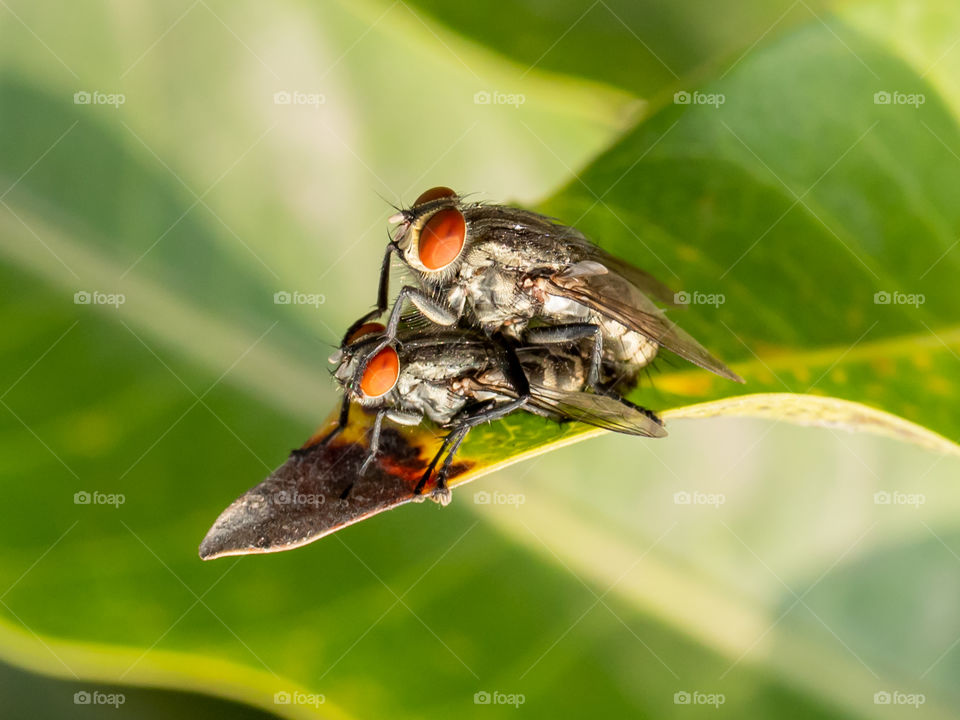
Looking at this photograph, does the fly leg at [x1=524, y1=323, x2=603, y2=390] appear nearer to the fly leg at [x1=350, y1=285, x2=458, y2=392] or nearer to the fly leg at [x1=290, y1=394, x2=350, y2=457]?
the fly leg at [x1=350, y1=285, x2=458, y2=392]

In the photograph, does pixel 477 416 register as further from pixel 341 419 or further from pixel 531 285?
pixel 531 285

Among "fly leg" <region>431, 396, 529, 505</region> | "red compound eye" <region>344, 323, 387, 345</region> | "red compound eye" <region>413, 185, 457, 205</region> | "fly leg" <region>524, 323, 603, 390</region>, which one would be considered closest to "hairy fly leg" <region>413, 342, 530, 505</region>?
"fly leg" <region>431, 396, 529, 505</region>

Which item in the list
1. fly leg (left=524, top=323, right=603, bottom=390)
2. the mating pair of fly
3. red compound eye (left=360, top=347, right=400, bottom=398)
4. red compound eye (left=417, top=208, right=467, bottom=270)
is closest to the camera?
red compound eye (left=360, top=347, right=400, bottom=398)

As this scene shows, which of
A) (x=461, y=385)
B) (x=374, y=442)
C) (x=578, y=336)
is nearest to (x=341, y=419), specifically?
(x=374, y=442)

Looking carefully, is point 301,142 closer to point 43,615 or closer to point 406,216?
point 406,216

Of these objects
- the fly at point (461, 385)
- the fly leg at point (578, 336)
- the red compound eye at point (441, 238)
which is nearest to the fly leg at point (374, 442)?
the fly at point (461, 385)

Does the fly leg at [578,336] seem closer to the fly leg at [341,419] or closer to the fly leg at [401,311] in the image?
the fly leg at [401,311]
